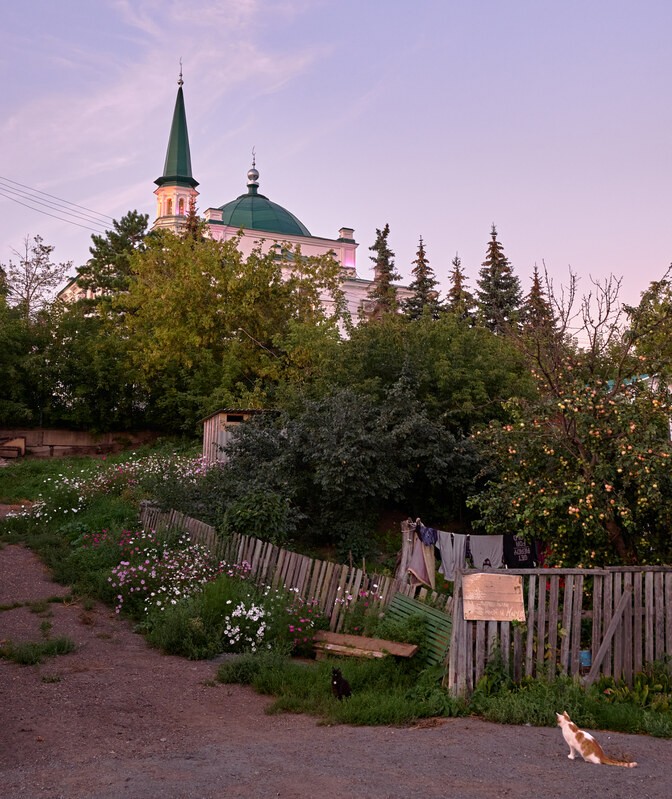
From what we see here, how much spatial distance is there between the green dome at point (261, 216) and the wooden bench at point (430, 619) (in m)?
43.5

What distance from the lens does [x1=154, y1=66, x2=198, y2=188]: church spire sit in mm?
56688

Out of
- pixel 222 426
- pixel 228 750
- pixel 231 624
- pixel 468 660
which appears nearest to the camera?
pixel 228 750

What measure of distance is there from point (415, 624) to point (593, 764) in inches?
146

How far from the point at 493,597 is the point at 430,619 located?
156 centimetres

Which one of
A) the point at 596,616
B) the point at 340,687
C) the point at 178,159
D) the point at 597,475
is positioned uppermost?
the point at 178,159

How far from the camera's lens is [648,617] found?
8688 mm

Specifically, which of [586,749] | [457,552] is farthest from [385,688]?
[457,552]

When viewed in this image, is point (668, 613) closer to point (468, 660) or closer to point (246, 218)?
point (468, 660)

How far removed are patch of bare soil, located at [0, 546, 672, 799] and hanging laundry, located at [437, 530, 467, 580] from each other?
577 centimetres

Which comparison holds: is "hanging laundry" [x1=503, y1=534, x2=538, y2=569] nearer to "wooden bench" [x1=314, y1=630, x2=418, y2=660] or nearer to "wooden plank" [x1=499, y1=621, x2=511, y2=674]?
"wooden bench" [x1=314, y1=630, x2=418, y2=660]

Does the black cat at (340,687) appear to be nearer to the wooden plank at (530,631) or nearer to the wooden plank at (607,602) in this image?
the wooden plank at (530,631)

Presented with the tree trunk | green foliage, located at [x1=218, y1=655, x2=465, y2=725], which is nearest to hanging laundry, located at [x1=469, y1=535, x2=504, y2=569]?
the tree trunk

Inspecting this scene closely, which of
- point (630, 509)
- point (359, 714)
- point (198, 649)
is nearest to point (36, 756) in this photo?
point (359, 714)

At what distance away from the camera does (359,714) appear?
25.5ft
